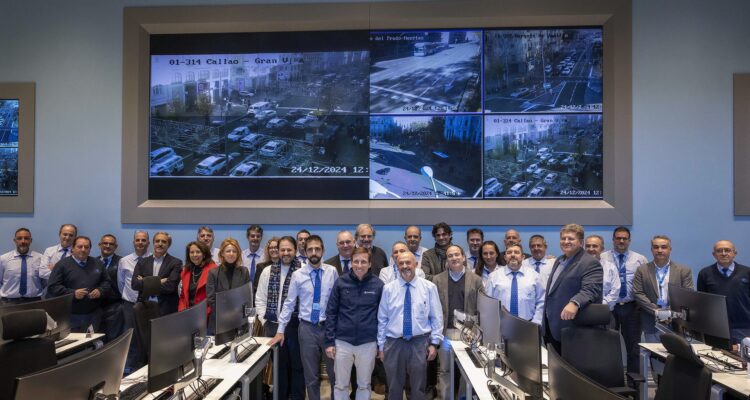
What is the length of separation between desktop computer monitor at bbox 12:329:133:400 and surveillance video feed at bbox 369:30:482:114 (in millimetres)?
4951

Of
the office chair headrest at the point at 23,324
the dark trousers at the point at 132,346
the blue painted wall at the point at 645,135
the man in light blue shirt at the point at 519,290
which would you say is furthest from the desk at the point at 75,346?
the man in light blue shirt at the point at 519,290

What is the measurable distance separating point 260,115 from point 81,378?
515 cm

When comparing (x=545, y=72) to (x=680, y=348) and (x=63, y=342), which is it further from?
(x=63, y=342)

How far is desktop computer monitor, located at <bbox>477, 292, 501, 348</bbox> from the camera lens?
11.2 ft

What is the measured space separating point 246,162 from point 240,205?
59 centimetres

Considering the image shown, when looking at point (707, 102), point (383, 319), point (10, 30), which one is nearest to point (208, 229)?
point (383, 319)

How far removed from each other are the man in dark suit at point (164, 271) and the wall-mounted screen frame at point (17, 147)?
2.34m

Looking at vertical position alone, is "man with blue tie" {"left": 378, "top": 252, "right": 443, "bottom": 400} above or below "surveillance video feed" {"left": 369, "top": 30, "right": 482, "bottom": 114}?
below

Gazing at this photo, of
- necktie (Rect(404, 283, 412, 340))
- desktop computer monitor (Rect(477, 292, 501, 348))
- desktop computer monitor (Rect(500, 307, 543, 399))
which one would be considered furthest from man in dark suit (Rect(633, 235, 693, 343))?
desktop computer monitor (Rect(500, 307, 543, 399))

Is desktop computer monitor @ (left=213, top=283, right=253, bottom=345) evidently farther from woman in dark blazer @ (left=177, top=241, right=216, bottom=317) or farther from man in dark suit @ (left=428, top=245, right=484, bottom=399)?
man in dark suit @ (left=428, top=245, right=484, bottom=399)

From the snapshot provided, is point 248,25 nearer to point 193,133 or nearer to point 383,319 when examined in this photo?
point 193,133

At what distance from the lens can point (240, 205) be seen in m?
6.78

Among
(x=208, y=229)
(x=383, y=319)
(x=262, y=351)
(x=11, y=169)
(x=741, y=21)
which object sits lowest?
(x=262, y=351)

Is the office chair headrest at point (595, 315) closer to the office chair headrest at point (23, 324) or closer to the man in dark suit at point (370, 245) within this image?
the man in dark suit at point (370, 245)
